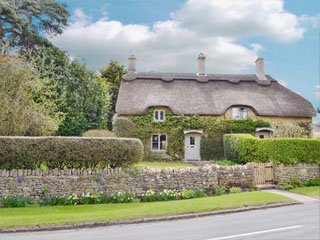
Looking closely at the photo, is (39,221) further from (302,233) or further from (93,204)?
(302,233)

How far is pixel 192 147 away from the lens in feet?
90.3

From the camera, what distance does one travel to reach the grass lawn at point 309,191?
13.3 m

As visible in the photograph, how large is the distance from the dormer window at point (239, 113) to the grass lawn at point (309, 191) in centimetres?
1436

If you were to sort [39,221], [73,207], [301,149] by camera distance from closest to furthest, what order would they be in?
[39,221] → [73,207] → [301,149]

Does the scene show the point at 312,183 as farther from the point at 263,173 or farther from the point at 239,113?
the point at 239,113

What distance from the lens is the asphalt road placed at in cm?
715

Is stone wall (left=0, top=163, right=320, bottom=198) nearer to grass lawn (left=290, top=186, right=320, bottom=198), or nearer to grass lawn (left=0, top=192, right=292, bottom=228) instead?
grass lawn (left=290, top=186, right=320, bottom=198)

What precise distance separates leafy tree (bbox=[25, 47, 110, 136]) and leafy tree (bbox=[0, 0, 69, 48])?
6.06ft

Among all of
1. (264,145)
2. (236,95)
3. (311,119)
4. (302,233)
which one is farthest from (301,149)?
(311,119)

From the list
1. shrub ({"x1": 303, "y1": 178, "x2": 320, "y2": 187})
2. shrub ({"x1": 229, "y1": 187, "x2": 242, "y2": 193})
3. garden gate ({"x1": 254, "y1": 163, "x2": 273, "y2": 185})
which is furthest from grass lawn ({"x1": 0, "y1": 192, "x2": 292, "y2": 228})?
shrub ({"x1": 303, "y1": 178, "x2": 320, "y2": 187})

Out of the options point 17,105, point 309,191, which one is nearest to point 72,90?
point 17,105

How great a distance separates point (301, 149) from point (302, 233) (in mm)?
9826

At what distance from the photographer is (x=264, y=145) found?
16.6 metres

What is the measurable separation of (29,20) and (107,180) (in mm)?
22793
